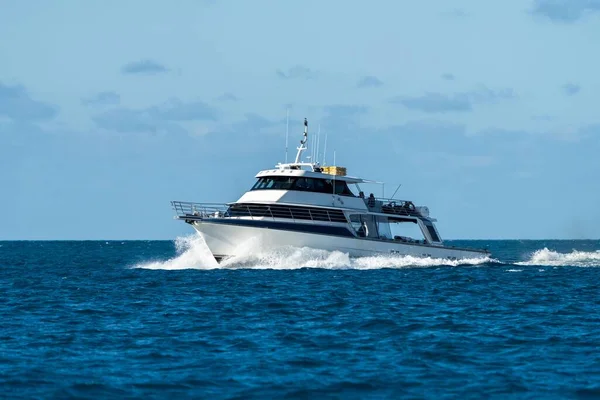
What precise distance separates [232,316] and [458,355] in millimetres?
7913

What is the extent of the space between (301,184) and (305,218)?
1696 mm

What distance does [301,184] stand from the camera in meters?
41.9

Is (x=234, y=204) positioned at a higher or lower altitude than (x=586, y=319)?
higher

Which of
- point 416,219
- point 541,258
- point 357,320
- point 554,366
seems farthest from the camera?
point 541,258

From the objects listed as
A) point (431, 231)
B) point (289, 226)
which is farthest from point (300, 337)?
point (431, 231)

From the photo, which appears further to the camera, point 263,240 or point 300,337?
point 263,240

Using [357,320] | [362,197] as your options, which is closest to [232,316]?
[357,320]

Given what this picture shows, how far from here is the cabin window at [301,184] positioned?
1645 inches

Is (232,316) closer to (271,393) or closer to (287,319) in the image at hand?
(287,319)

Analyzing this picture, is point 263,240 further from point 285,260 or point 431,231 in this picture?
point 431,231

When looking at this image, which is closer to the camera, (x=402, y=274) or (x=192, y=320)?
(x=192, y=320)

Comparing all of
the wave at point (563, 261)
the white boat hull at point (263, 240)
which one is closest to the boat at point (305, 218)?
the white boat hull at point (263, 240)

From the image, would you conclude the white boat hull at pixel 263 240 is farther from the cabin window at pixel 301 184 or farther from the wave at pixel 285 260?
the cabin window at pixel 301 184

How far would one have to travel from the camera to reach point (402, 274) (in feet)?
130
